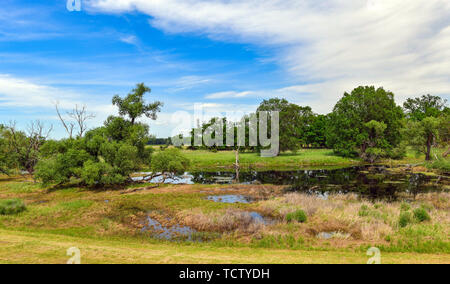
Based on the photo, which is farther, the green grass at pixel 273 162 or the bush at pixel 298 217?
the green grass at pixel 273 162

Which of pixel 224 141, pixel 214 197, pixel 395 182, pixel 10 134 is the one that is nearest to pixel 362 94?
pixel 395 182

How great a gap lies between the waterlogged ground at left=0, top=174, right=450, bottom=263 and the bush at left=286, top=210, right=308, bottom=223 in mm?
349

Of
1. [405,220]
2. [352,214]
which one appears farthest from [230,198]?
[405,220]

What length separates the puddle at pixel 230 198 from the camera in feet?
90.2

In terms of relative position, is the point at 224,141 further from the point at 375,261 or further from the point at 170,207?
the point at 375,261

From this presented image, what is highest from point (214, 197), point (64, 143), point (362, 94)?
point (362, 94)

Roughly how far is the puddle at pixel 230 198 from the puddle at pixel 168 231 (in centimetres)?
921

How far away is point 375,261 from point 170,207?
57.5 ft

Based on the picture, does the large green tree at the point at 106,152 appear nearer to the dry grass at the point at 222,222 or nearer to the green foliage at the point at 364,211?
the dry grass at the point at 222,222

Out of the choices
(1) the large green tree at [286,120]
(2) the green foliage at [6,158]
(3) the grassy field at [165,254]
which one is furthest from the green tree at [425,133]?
(2) the green foliage at [6,158]

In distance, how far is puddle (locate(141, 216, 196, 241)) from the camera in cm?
1673

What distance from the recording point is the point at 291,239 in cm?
1535

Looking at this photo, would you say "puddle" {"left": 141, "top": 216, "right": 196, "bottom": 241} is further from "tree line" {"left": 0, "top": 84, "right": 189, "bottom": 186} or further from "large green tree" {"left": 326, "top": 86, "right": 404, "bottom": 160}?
"large green tree" {"left": 326, "top": 86, "right": 404, "bottom": 160}
